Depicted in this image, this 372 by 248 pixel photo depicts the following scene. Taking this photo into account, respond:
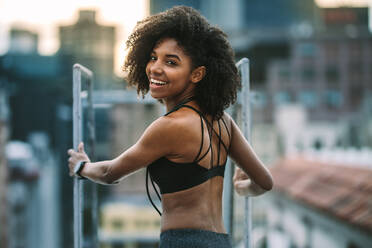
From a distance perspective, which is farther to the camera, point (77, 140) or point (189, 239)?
point (77, 140)

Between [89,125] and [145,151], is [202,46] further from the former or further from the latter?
[89,125]

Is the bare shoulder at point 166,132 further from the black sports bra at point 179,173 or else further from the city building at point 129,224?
the city building at point 129,224

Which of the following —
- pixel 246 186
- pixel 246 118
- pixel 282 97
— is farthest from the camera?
pixel 282 97

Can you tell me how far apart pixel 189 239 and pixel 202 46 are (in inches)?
36.0

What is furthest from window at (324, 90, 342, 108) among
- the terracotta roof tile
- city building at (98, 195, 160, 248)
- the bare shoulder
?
the bare shoulder

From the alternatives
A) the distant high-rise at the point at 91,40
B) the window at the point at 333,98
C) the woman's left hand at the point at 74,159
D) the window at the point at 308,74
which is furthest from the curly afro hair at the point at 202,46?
the distant high-rise at the point at 91,40

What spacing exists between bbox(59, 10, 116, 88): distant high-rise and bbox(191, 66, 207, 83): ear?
9841 cm

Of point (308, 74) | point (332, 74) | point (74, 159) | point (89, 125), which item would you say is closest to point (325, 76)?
point (332, 74)

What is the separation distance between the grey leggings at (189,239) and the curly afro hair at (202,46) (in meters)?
0.57

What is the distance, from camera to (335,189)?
679cm

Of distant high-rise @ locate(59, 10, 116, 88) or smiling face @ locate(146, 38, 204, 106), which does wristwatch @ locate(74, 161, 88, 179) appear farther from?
distant high-rise @ locate(59, 10, 116, 88)

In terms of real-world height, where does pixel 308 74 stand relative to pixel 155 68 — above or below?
above

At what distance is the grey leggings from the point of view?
207cm

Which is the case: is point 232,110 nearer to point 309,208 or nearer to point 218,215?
point 218,215
